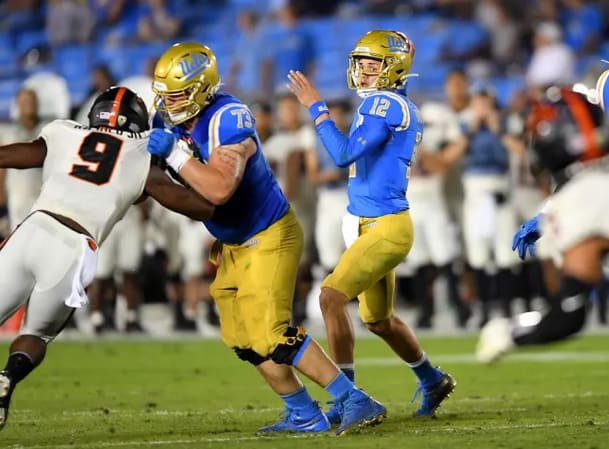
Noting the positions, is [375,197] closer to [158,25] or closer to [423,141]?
[423,141]

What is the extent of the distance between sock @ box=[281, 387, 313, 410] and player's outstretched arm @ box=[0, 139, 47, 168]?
1.58 meters

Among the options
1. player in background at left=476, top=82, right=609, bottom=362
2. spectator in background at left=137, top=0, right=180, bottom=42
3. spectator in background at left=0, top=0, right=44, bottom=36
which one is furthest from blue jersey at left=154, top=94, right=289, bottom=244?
spectator in background at left=0, top=0, right=44, bottom=36

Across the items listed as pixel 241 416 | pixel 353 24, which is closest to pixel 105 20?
pixel 353 24

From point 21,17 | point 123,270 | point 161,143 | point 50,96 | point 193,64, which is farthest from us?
point 21,17

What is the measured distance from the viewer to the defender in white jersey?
231 inches

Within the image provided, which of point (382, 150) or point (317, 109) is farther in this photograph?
point (382, 150)

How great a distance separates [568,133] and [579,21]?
12.1 meters

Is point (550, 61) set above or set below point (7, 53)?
above

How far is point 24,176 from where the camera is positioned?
12133mm

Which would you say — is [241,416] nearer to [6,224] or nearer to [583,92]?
Result: [583,92]

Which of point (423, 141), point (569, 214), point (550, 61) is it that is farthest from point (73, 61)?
point (569, 214)

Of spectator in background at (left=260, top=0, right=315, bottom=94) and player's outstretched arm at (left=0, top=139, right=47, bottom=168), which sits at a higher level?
player's outstretched arm at (left=0, top=139, right=47, bottom=168)

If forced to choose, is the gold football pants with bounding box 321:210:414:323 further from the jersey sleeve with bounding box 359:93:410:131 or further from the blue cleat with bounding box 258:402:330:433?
the blue cleat with bounding box 258:402:330:433

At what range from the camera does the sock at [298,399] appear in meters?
6.31
